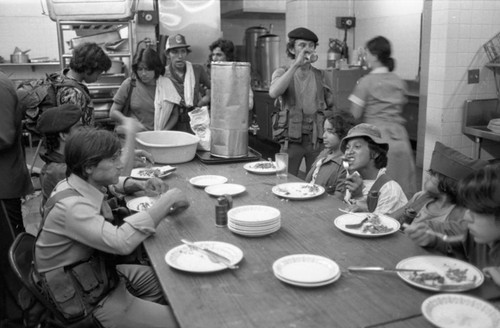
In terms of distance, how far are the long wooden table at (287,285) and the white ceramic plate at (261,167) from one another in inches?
26.7

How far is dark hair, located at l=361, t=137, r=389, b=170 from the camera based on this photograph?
274 cm

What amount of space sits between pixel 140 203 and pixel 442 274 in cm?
148

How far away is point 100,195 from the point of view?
2088 millimetres

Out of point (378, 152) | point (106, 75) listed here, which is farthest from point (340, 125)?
point (106, 75)

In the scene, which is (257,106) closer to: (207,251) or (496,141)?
(496,141)

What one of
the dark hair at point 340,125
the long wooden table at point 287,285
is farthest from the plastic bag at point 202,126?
the long wooden table at point 287,285

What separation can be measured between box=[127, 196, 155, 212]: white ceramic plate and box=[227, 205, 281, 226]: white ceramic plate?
485 millimetres

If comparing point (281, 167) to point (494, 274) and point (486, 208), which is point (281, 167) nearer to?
point (486, 208)

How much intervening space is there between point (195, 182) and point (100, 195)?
790 millimetres

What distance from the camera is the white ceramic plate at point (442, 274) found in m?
1.56

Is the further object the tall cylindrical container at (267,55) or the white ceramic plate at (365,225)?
the tall cylindrical container at (267,55)

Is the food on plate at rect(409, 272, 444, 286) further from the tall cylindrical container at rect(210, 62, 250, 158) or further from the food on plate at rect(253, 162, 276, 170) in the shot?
the tall cylindrical container at rect(210, 62, 250, 158)

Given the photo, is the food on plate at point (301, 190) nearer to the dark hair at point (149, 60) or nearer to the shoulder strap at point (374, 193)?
the shoulder strap at point (374, 193)

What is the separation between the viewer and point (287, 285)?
1.61 m
